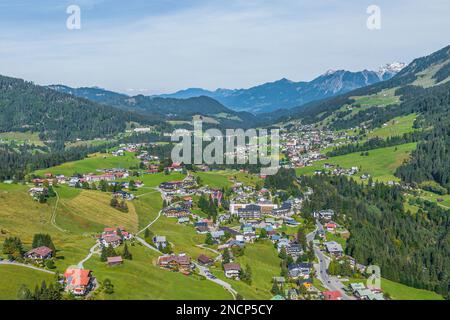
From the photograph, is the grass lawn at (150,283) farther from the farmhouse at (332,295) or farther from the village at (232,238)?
the farmhouse at (332,295)

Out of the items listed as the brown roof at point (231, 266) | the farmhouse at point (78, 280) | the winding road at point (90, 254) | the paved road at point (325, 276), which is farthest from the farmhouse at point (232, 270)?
the farmhouse at point (78, 280)

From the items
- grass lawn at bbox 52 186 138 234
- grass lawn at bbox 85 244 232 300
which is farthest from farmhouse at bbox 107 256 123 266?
grass lawn at bbox 52 186 138 234

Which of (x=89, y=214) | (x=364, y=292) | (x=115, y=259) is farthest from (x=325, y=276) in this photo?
(x=89, y=214)

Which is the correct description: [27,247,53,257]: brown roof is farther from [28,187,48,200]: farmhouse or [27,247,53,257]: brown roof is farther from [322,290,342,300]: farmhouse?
[322,290,342,300]: farmhouse

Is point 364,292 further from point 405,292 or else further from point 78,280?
point 78,280

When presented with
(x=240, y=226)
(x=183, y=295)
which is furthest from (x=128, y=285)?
(x=240, y=226)
